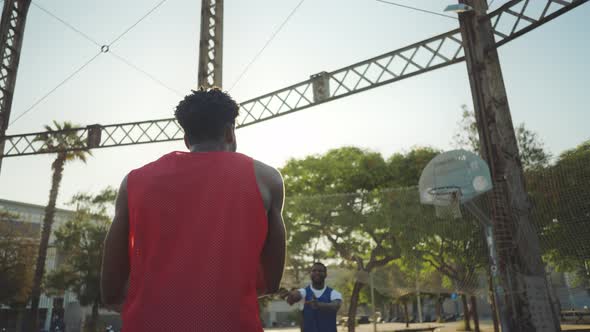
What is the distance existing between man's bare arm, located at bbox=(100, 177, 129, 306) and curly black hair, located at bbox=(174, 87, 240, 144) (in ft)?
0.95

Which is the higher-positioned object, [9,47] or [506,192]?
[9,47]

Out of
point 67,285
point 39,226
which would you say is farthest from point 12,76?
Result: point 39,226

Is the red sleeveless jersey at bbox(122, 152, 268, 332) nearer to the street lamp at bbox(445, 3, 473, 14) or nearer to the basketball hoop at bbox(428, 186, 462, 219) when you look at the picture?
the street lamp at bbox(445, 3, 473, 14)

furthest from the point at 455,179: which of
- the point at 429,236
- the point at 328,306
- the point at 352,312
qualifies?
the point at 352,312

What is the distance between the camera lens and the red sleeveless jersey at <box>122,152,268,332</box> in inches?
47.4

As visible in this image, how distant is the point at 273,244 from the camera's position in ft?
4.68

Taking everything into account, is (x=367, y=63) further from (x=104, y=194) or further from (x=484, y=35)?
(x=104, y=194)

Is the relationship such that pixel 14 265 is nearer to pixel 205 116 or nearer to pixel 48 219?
pixel 48 219

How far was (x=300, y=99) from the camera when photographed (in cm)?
1107

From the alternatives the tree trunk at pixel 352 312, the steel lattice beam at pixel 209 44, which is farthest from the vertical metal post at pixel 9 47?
the tree trunk at pixel 352 312

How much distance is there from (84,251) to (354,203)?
1446cm

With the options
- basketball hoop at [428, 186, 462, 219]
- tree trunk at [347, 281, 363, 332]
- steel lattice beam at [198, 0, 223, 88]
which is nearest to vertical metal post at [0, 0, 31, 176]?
steel lattice beam at [198, 0, 223, 88]

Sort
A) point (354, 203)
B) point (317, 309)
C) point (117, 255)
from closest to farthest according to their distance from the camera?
point (117, 255), point (317, 309), point (354, 203)

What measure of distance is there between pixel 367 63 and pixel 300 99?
6.10 feet
